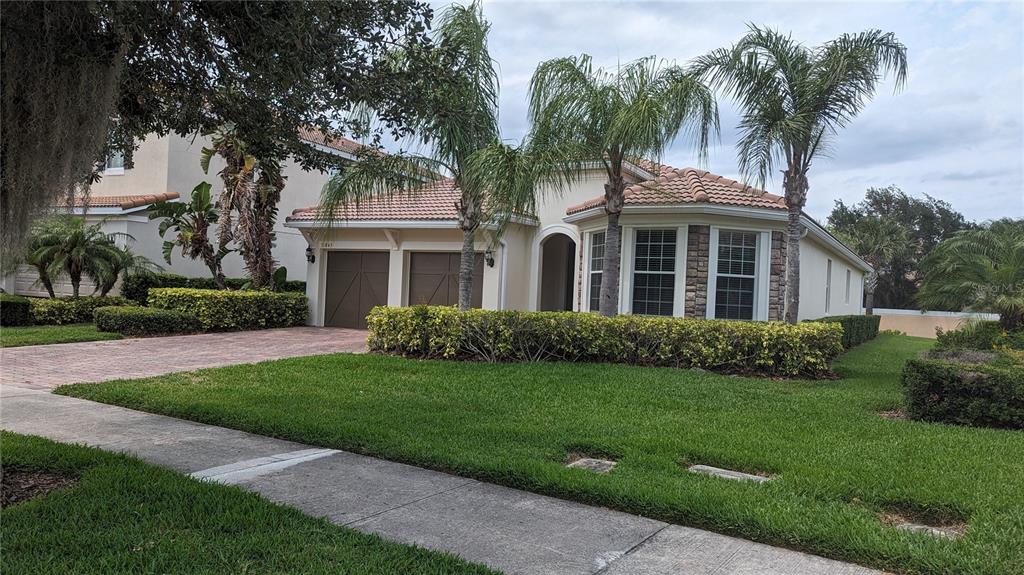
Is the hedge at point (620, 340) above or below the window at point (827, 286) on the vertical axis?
below

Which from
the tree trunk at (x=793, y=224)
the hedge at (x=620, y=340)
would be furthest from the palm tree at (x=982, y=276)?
the tree trunk at (x=793, y=224)

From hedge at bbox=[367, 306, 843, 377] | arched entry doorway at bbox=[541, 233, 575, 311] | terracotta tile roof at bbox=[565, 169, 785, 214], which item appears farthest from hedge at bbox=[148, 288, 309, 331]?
terracotta tile roof at bbox=[565, 169, 785, 214]

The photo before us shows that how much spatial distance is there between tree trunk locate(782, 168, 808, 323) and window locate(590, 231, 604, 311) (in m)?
3.92

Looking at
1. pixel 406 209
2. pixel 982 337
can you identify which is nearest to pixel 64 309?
pixel 406 209

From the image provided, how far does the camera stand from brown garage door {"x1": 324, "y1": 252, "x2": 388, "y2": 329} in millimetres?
18516

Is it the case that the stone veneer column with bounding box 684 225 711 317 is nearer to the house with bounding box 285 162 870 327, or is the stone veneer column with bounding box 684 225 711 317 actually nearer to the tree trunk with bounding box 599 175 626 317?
the house with bounding box 285 162 870 327

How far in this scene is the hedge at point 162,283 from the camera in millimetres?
17969

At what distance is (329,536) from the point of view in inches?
152

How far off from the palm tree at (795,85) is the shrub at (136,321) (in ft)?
40.1

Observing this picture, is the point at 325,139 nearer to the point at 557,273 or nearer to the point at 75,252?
the point at 75,252

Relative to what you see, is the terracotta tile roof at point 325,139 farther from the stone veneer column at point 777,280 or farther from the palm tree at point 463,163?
the stone veneer column at point 777,280

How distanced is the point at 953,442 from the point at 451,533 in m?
5.20

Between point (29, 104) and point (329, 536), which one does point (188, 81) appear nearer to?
point (29, 104)

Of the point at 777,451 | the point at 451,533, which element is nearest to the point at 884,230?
the point at 777,451
